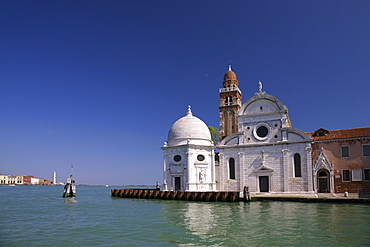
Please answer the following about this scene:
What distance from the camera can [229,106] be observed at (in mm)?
50531

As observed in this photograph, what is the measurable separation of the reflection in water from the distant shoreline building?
11.0m

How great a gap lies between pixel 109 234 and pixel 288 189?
2337 cm

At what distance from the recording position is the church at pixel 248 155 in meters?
34.5

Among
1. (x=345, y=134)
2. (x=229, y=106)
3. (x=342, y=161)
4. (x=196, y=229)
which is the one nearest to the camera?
(x=196, y=229)

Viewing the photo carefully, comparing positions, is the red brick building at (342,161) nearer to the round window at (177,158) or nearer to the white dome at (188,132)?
the white dome at (188,132)

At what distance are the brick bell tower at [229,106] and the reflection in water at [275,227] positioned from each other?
92.5ft

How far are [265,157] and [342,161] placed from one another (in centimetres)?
749

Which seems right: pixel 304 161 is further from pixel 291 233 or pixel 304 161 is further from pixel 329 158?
pixel 291 233

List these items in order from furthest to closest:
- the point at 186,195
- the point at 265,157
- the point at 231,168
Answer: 1. the point at 231,168
2. the point at 265,157
3. the point at 186,195

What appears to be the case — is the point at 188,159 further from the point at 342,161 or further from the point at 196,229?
the point at 196,229

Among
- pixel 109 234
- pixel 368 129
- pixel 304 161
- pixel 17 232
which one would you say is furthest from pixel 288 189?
pixel 17 232

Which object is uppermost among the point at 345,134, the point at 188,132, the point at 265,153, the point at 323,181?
the point at 188,132

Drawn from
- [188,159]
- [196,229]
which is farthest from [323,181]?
[196,229]

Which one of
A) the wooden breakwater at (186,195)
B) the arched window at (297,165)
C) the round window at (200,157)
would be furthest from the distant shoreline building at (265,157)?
the wooden breakwater at (186,195)
